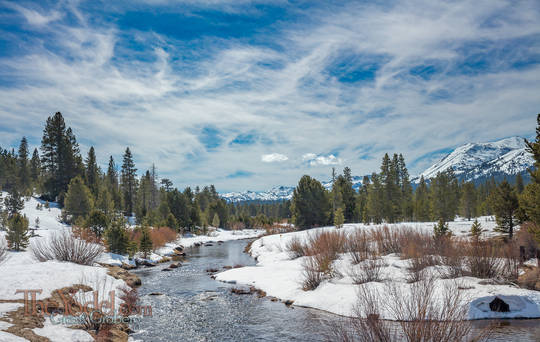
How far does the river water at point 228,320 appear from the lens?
1193 cm

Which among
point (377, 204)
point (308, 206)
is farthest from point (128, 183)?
point (377, 204)

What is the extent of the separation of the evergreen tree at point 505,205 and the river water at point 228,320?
18.0 metres

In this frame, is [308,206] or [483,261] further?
[308,206]

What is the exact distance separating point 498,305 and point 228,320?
11.4 metres

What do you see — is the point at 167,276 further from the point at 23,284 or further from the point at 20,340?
the point at 20,340

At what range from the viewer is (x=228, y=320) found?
1450 centimetres

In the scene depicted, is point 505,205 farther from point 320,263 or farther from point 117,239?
point 117,239

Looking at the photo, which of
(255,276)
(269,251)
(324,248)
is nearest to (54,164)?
(269,251)

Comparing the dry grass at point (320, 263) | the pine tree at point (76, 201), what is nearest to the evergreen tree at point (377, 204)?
the dry grass at point (320, 263)

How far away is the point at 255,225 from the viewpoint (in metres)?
101

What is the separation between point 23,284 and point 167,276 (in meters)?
14.6

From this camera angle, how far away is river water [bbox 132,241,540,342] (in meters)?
11.9

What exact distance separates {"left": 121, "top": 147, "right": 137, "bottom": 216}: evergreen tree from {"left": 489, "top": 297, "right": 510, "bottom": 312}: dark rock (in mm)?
75655

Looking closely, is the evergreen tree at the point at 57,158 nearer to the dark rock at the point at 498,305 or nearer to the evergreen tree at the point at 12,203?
the evergreen tree at the point at 12,203
